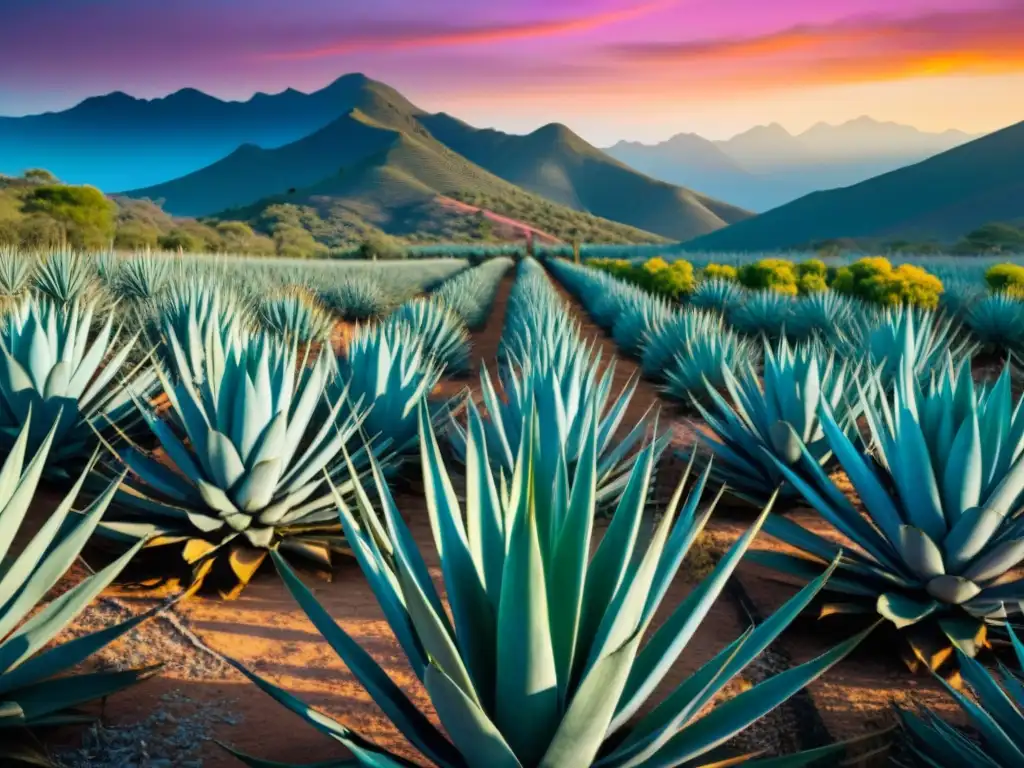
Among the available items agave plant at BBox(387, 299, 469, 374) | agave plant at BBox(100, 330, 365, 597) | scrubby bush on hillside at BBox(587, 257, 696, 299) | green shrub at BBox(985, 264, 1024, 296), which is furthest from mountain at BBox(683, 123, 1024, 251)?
agave plant at BBox(100, 330, 365, 597)

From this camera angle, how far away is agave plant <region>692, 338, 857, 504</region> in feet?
14.3

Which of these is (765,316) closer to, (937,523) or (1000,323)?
(1000,323)

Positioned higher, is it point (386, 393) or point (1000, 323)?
point (386, 393)

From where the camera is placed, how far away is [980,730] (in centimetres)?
204

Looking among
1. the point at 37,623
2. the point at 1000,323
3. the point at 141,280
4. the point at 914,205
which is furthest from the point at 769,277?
the point at 914,205

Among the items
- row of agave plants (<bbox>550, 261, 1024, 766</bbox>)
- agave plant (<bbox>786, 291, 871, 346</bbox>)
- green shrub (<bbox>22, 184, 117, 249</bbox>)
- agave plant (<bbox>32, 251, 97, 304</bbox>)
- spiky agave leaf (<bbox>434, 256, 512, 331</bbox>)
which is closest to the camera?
row of agave plants (<bbox>550, 261, 1024, 766</bbox>)

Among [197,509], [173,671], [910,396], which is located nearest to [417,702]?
[173,671]

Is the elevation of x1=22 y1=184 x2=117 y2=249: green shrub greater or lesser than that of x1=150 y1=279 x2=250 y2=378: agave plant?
greater

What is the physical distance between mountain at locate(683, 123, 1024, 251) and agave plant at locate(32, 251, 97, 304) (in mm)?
67580

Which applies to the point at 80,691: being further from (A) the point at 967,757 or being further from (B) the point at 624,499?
(A) the point at 967,757

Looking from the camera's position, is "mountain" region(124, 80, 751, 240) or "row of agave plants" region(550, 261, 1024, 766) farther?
"mountain" region(124, 80, 751, 240)

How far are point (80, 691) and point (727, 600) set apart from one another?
2.66 m

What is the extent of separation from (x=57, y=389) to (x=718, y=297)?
12.0 meters

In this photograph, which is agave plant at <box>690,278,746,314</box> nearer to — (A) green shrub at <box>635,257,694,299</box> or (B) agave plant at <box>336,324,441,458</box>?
(A) green shrub at <box>635,257,694,299</box>
